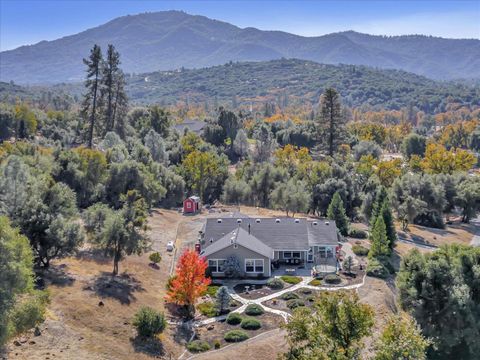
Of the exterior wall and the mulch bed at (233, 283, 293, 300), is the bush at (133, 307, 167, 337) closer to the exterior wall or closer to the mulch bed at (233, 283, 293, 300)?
the mulch bed at (233, 283, 293, 300)

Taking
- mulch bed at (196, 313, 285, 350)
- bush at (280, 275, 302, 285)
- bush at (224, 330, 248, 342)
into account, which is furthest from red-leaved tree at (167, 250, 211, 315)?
bush at (280, 275, 302, 285)

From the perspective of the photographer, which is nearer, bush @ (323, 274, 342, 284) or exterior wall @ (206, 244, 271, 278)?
bush @ (323, 274, 342, 284)

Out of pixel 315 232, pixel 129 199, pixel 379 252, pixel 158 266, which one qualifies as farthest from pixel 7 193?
pixel 379 252

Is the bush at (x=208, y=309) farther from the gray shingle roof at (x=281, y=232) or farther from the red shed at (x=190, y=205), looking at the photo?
the red shed at (x=190, y=205)

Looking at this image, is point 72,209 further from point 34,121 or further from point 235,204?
point 34,121

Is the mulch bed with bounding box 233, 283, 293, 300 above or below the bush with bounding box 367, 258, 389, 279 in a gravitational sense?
below

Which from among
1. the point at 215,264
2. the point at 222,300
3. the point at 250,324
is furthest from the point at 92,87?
the point at 250,324
